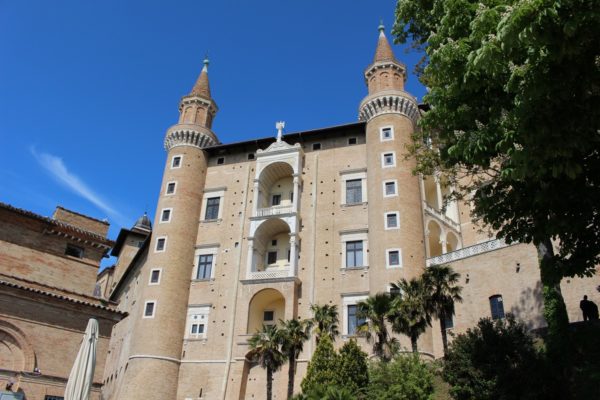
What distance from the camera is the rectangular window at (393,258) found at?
33.7 m

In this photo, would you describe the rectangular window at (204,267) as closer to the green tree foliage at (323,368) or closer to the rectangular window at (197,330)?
the rectangular window at (197,330)

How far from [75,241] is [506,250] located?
23.4 m

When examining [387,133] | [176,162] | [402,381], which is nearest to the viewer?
[402,381]

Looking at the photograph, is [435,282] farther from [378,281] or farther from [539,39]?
[539,39]

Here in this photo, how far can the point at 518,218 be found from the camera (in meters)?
13.0

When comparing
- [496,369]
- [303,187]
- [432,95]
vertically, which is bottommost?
[496,369]

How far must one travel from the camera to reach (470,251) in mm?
33250

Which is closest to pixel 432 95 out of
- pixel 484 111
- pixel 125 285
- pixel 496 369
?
pixel 484 111

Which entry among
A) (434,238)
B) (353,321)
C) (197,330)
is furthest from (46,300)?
(434,238)

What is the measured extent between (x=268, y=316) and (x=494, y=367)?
20.1 m

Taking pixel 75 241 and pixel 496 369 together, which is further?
pixel 75 241

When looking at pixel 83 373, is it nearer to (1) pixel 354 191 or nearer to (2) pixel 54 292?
(2) pixel 54 292

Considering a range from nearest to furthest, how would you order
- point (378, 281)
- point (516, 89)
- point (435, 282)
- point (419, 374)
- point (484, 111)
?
1. point (516, 89)
2. point (484, 111)
3. point (419, 374)
4. point (435, 282)
5. point (378, 281)

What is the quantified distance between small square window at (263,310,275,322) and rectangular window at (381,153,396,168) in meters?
12.4
